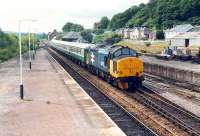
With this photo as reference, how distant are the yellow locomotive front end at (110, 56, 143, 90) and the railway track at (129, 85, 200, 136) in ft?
3.11

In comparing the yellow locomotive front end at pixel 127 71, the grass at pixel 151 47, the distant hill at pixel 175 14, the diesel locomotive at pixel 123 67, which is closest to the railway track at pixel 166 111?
the yellow locomotive front end at pixel 127 71

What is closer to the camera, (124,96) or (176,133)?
(176,133)

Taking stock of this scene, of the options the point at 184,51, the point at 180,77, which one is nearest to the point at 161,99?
the point at 180,77

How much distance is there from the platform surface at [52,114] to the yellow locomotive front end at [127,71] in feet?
10.3

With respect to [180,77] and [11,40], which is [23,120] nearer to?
[180,77]

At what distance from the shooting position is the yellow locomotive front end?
1262 inches

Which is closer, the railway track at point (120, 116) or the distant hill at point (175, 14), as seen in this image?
the railway track at point (120, 116)

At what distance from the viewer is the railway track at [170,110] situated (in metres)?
20.8

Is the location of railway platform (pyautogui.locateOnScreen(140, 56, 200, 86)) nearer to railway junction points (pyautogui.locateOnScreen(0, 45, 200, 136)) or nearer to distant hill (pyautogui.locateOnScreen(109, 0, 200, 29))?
railway junction points (pyautogui.locateOnScreen(0, 45, 200, 136))

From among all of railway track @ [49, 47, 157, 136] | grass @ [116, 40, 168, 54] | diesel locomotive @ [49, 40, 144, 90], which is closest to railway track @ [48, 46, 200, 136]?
railway track @ [49, 47, 157, 136]

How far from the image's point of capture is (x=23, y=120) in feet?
73.6

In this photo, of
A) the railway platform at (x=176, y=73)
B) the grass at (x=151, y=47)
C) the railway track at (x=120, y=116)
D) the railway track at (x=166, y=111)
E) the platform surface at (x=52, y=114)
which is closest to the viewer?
the platform surface at (x=52, y=114)

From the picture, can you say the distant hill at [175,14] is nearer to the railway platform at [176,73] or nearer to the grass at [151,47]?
the grass at [151,47]

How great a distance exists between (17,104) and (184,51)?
45890 mm
